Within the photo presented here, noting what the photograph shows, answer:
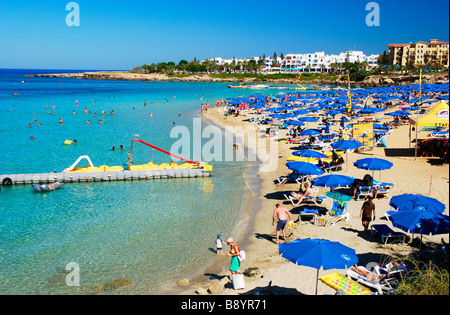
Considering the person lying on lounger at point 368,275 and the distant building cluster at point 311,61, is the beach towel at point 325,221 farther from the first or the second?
the distant building cluster at point 311,61

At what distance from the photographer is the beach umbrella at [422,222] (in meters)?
8.09

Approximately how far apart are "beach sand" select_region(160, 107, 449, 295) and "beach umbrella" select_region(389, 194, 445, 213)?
0.35 m

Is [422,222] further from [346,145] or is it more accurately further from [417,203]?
[346,145]

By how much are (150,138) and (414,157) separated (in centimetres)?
2272

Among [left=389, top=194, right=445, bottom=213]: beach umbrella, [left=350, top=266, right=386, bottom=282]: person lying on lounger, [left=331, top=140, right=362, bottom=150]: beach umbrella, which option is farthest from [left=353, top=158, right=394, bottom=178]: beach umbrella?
[left=350, top=266, right=386, bottom=282]: person lying on lounger

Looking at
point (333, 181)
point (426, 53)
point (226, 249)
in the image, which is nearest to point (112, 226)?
point (226, 249)

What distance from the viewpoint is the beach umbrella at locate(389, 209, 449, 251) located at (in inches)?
318

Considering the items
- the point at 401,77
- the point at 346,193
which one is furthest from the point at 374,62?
the point at 346,193

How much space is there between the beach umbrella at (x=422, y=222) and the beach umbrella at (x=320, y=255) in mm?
2208

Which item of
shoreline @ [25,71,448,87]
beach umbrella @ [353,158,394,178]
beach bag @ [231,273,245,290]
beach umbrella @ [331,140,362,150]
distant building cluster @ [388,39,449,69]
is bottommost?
beach bag @ [231,273,245,290]

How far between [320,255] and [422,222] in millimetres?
3245

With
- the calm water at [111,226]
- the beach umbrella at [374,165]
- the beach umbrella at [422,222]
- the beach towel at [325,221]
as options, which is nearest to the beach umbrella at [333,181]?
the beach towel at [325,221]

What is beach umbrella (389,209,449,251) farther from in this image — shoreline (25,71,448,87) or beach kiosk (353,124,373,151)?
shoreline (25,71,448,87)

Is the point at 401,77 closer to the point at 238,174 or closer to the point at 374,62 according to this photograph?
the point at 374,62
